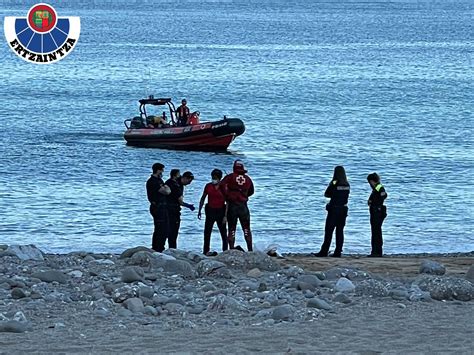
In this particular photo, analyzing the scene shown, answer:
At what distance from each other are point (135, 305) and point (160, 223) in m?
4.61

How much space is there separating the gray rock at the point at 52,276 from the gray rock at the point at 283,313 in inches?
97.9

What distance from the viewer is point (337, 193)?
53.6 ft

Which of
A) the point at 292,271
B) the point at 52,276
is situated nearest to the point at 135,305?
the point at 52,276

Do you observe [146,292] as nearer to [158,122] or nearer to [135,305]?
[135,305]

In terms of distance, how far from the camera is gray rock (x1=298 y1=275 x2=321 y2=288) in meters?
12.7

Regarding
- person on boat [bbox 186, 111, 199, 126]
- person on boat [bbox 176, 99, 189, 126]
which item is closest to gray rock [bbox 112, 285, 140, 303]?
person on boat [bbox 176, 99, 189, 126]

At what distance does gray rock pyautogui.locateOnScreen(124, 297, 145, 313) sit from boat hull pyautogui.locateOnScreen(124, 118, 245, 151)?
30.1m

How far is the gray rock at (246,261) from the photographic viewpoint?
13.8 meters

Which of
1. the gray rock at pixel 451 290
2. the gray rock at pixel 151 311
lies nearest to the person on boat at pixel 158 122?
the gray rock at pixel 451 290

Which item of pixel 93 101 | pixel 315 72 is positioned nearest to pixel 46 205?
pixel 93 101

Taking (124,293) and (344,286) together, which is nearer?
(124,293)

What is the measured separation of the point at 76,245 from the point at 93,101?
138ft

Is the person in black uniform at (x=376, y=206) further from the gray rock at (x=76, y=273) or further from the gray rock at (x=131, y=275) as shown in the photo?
the gray rock at (x=76, y=273)

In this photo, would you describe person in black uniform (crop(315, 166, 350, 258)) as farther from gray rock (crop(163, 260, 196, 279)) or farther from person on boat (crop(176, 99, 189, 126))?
person on boat (crop(176, 99, 189, 126))
